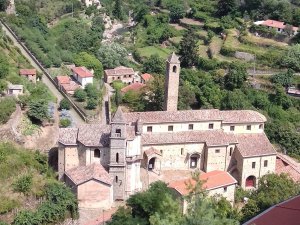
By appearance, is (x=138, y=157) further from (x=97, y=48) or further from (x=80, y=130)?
(x=97, y=48)

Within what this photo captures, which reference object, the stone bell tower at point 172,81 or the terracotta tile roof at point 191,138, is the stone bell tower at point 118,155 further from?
the stone bell tower at point 172,81

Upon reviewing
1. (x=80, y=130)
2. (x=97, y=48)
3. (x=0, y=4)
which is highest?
(x=0, y=4)

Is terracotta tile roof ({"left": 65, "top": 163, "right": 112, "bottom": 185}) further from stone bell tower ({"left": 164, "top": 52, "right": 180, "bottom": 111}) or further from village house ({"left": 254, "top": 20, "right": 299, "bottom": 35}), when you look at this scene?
village house ({"left": 254, "top": 20, "right": 299, "bottom": 35})

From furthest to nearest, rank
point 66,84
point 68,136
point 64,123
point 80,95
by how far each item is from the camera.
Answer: point 66,84
point 80,95
point 64,123
point 68,136

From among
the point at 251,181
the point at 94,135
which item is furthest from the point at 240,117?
the point at 94,135

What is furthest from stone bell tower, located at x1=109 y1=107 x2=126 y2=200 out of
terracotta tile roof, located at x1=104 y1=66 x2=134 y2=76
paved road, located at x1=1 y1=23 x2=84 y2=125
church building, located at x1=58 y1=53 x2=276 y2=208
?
terracotta tile roof, located at x1=104 y1=66 x2=134 y2=76

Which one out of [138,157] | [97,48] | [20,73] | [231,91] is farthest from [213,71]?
[138,157]

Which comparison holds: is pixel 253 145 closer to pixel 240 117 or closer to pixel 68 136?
pixel 240 117
